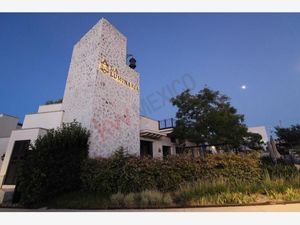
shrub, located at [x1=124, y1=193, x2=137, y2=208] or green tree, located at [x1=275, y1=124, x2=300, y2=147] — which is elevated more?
green tree, located at [x1=275, y1=124, x2=300, y2=147]

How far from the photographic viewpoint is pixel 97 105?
845cm

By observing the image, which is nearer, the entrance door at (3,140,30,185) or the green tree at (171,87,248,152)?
the entrance door at (3,140,30,185)

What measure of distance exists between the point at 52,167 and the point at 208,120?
404 inches

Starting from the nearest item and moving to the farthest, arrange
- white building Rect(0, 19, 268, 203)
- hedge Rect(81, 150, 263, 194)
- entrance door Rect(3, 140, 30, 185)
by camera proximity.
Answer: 1. hedge Rect(81, 150, 263, 194)
2. entrance door Rect(3, 140, 30, 185)
3. white building Rect(0, 19, 268, 203)

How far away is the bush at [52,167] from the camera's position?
5293mm

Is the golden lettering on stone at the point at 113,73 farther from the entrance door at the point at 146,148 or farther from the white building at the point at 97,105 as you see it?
the entrance door at the point at 146,148

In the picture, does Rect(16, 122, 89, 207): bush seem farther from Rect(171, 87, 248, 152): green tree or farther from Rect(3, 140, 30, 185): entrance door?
Rect(171, 87, 248, 152): green tree

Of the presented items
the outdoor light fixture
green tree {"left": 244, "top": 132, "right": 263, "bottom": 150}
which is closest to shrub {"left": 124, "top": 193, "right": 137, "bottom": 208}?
the outdoor light fixture

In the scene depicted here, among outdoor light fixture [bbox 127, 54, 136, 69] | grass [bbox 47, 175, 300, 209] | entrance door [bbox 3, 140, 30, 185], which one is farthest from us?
outdoor light fixture [bbox 127, 54, 136, 69]

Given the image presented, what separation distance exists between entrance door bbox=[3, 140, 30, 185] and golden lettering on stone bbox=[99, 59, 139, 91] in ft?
17.3

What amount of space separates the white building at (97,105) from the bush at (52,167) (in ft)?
2.97

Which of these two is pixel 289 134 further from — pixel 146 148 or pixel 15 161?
pixel 15 161

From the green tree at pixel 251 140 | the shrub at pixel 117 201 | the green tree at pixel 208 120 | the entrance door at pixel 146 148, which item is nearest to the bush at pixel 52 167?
the shrub at pixel 117 201

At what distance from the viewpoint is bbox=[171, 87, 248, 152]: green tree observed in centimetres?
1223
